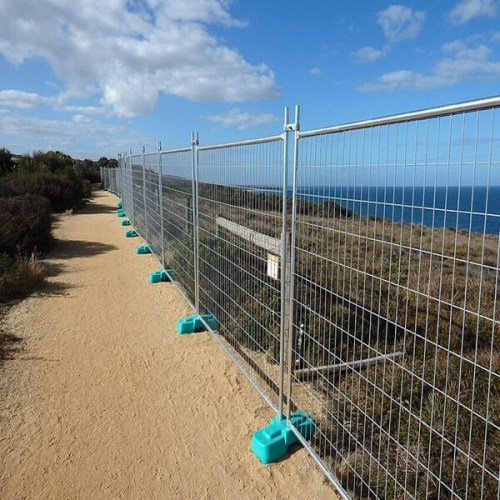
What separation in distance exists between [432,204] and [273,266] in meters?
2.00

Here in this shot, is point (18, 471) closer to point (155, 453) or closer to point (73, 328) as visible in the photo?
point (155, 453)

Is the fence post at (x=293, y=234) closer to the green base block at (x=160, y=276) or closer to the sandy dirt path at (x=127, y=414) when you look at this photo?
the sandy dirt path at (x=127, y=414)

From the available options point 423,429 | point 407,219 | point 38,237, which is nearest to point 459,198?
point 407,219

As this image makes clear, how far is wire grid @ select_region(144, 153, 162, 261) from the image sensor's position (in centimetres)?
894

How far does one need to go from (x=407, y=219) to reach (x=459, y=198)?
1.43ft

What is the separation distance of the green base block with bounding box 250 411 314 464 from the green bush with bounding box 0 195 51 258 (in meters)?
7.82

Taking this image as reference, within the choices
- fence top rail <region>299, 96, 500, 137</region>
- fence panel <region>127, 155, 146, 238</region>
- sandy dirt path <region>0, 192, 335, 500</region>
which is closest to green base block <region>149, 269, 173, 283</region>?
sandy dirt path <region>0, 192, 335, 500</region>

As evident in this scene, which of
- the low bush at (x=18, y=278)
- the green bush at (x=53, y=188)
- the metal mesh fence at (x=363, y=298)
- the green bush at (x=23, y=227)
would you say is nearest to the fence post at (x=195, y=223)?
the metal mesh fence at (x=363, y=298)

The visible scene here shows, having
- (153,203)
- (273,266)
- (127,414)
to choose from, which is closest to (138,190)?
(153,203)

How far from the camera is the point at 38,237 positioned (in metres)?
11.7

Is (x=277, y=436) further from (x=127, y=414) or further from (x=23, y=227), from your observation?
(x=23, y=227)

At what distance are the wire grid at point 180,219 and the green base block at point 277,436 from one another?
332cm

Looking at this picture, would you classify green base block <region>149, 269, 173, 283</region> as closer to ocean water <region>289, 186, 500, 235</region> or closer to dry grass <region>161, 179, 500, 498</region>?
dry grass <region>161, 179, 500, 498</region>

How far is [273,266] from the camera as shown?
3.89 meters
